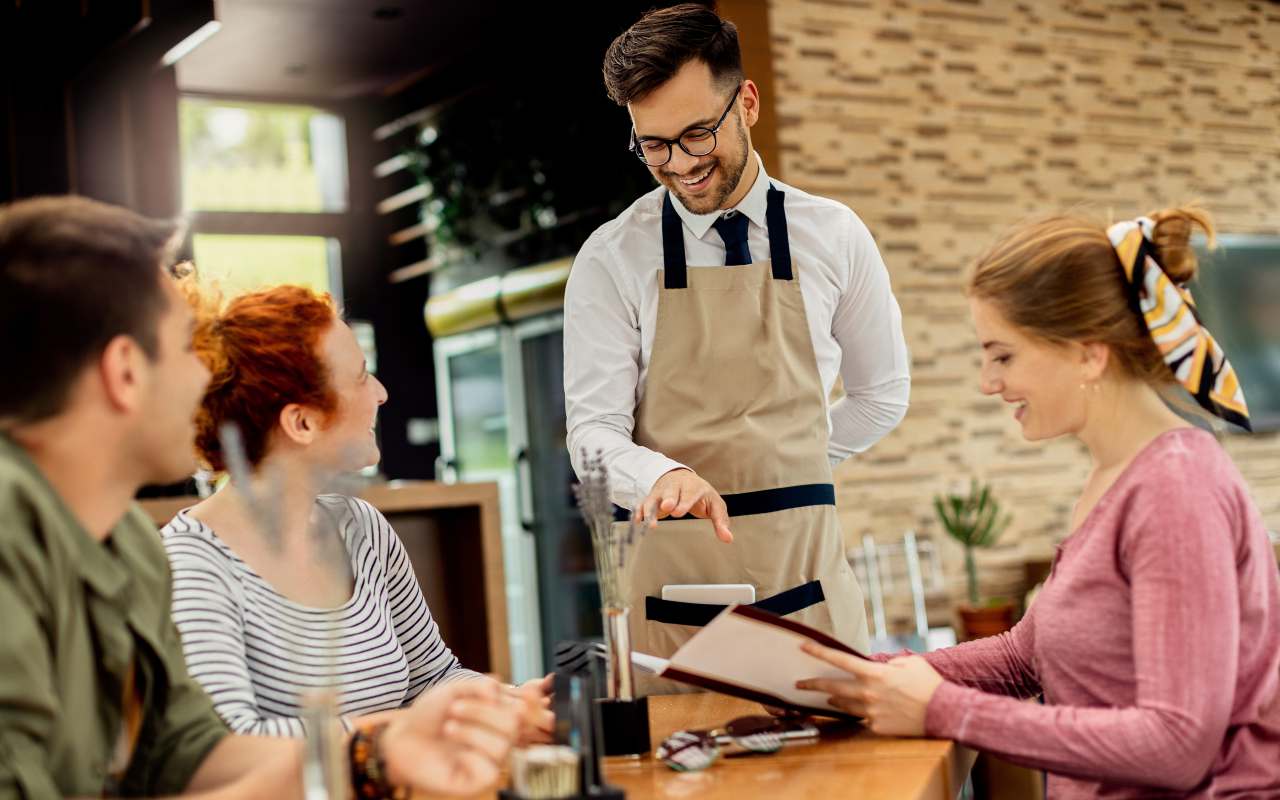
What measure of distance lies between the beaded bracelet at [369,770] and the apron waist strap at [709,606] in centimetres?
88

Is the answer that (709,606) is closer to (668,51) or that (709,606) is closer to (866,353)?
(866,353)

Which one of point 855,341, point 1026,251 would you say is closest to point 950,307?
point 855,341

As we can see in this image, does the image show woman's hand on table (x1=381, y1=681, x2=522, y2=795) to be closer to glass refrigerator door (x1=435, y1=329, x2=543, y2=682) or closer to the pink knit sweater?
the pink knit sweater

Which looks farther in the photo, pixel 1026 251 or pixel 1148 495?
pixel 1026 251

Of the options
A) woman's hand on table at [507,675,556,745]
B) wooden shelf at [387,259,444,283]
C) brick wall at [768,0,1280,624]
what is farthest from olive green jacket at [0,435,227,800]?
wooden shelf at [387,259,444,283]

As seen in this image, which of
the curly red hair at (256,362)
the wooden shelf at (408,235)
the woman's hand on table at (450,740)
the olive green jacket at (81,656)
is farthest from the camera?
the wooden shelf at (408,235)

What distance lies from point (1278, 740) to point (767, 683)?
1.81 feet

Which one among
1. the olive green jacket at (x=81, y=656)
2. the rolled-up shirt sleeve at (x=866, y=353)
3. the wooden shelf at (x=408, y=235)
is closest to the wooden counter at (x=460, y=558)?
the rolled-up shirt sleeve at (x=866, y=353)

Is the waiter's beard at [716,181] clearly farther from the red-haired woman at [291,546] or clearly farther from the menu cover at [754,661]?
the menu cover at [754,661]

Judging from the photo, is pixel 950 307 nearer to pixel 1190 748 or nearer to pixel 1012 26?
pixel 1012 26

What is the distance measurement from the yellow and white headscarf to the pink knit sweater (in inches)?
2.4

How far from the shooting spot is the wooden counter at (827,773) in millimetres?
1333

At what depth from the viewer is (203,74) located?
24.9ft

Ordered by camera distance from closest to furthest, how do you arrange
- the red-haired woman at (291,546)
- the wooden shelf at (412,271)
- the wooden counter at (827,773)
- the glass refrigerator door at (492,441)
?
the wooden counter at (827,773), the red-haired woman at (291,546), the glass refrigerator door at (492,441), the wooden shelf at (412,271)
